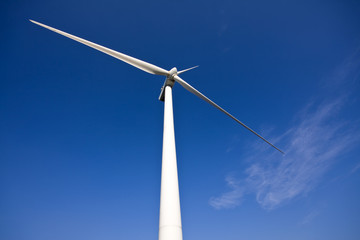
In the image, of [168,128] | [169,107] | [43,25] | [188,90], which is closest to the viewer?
[168,128]

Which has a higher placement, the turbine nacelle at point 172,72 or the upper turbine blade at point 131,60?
the upper turbine blade at point 131,60

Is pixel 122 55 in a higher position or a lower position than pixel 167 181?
higher

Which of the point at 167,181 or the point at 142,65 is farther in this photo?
the point at 142,65

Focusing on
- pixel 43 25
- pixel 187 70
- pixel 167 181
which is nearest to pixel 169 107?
pixel 167 181

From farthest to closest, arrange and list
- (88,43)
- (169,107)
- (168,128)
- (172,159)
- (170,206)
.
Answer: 1. (88,43)
2. (169,107)
3. (168,128)
4. (172,159)
5. (170,206)

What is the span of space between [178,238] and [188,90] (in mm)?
14383

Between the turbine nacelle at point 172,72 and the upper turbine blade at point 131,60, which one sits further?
the turbine nacelle at point 172,72

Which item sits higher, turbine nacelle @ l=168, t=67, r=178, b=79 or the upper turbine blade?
the upper turbine blade

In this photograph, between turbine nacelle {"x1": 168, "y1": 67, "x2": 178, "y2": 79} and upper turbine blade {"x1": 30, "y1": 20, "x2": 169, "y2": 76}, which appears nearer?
upper turbine blade {"x1": 30, "y1": 20, "x2": 169, "y2": 76}

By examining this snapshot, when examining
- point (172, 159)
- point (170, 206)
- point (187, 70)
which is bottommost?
point (170, 206)

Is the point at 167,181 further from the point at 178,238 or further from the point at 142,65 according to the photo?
the point at 142,65

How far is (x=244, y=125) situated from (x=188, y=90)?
748cm

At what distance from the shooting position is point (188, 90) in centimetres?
1923

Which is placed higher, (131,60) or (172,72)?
(131,60)
